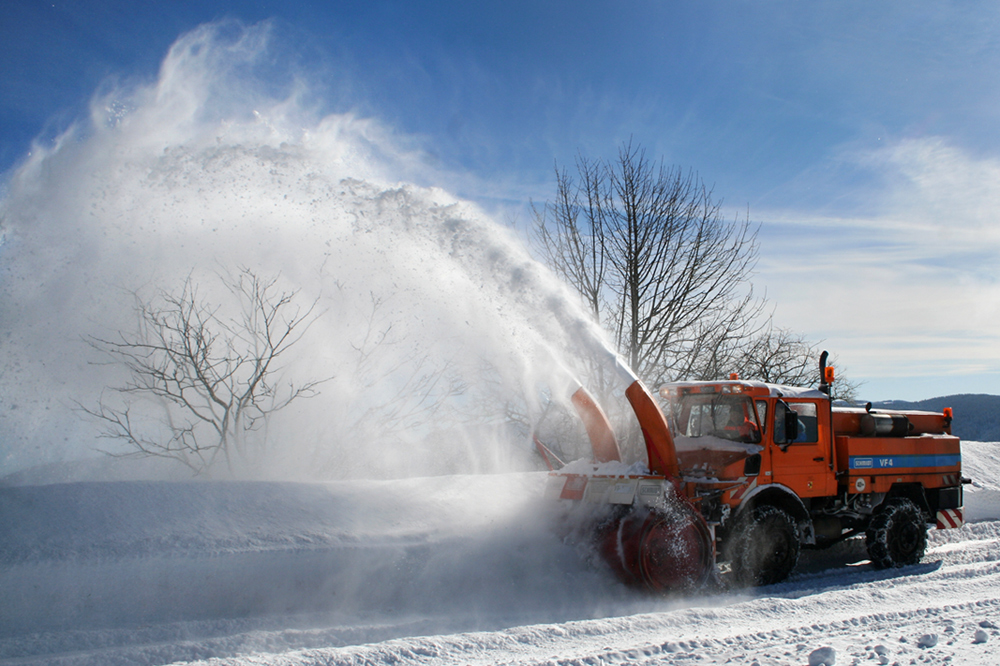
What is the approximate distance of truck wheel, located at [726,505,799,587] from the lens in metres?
7.79

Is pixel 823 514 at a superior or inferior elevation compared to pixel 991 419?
inferior

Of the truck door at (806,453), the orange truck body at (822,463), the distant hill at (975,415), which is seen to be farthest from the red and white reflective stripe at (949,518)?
the distant hill at (975,415)

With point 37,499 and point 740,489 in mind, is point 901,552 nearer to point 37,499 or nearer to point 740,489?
point 740,489

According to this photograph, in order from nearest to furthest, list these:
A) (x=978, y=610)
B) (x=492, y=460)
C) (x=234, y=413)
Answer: (x=978, y=610)
(x=234, y=413)
(x=492, y=460)

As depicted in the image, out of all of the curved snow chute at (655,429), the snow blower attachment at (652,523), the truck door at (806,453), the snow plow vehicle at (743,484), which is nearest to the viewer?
the snow blower attachment at (652,523)

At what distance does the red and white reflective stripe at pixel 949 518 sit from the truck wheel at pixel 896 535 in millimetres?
1162

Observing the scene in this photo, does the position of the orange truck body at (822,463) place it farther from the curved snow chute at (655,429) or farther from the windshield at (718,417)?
the curved snow chute at (655,429)

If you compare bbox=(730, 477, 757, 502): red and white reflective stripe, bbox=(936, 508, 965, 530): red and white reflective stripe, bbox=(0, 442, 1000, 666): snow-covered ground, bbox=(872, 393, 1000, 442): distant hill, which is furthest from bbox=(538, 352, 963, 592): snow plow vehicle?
bbox=(872, 393, 1000, 442): distant hill

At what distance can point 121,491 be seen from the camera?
716cm

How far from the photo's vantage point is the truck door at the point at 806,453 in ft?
27.2

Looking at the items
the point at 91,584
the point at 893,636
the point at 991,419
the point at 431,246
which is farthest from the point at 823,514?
the point at 991,419

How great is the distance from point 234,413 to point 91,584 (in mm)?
4946

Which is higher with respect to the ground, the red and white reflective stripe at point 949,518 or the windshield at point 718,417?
the windshield at point 718,417

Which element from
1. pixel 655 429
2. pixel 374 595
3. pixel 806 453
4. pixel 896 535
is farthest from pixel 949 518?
pixel 374 595
